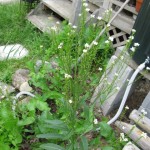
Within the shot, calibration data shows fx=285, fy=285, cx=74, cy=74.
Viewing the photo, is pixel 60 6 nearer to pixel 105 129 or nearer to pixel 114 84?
pixel 114 84

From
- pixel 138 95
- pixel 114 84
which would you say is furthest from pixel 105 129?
pixel 138 95

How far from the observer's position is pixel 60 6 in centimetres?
474

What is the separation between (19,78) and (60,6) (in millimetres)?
1970

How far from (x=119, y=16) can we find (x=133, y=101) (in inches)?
53.0

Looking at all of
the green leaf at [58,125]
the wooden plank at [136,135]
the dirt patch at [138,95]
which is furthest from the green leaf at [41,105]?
the dirt patch at [138,95]

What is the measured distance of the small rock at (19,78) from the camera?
317cm

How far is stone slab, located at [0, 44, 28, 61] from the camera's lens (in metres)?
3.96

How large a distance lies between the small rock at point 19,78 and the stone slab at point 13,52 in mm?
649

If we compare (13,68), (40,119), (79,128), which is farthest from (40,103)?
(13,68)

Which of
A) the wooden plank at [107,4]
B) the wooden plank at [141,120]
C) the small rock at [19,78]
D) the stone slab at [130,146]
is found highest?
the wooden plank at [107,4]

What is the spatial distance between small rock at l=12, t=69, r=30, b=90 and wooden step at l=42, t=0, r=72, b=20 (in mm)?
1502

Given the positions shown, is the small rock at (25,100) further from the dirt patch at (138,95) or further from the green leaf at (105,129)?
the dirt patch at (138,95)

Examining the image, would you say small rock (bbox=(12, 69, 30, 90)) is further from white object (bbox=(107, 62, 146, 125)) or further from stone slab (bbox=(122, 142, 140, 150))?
stone slab (bbox=(122, 142, 140, 150))

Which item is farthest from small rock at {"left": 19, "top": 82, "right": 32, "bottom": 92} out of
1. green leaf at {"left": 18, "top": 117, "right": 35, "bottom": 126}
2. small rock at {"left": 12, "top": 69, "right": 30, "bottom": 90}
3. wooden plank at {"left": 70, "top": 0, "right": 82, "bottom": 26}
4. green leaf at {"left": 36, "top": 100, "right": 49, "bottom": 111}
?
wooden plank at {"left": 70, "top": 0, "right": 82, "bottom": 26}
